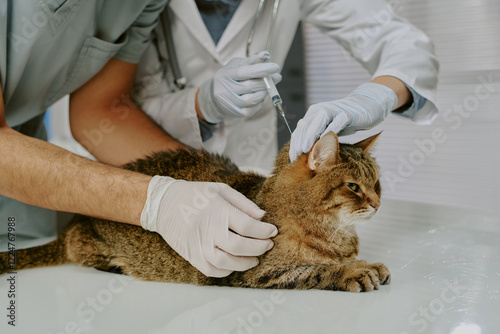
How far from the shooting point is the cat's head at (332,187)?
1.03 m

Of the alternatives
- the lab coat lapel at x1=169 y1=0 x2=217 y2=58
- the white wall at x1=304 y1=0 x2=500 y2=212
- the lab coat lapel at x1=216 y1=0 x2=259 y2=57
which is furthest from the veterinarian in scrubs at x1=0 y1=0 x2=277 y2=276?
the white wall at x1=304 y1=0 x2=500 y2=212

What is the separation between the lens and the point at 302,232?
1.06 m

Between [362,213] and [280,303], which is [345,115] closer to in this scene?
[362,213]

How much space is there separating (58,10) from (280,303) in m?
0.91

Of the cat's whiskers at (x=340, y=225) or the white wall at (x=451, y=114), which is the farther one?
the white wall at (x=451, y=114)

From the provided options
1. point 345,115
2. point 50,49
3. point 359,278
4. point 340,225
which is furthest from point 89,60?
point 359,278

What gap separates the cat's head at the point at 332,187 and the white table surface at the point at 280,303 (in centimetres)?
18

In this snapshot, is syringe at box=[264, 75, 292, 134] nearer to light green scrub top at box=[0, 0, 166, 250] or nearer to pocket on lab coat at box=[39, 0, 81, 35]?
light green scrub top at box=[0, 0, 166, 250]

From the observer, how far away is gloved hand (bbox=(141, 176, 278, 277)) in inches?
40.3

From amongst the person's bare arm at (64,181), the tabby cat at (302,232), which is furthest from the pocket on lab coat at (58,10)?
the tabby cat at (302,232)

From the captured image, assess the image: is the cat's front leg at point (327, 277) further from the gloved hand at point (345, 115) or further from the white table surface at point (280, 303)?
the gloved hand at point (345, 115)

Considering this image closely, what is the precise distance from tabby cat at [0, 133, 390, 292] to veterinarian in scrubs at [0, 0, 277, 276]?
5 cm

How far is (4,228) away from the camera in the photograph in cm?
128

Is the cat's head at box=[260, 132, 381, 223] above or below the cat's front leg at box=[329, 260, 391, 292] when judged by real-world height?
above
